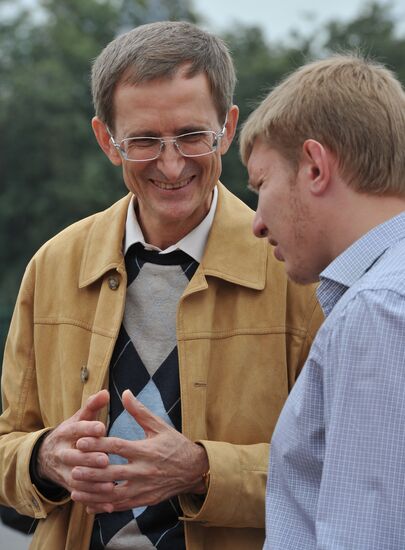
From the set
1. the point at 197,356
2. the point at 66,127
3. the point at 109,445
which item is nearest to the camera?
the point at 109,445

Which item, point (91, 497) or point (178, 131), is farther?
point (178, 131)

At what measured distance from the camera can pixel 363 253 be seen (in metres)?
2.39

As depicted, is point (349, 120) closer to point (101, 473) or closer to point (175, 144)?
point (175, 144)

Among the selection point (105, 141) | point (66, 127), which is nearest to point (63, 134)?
point (66, 127)

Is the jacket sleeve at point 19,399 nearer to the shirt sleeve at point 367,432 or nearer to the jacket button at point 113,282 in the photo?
the jacket button at point 113,282

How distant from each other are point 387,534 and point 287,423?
0.40m

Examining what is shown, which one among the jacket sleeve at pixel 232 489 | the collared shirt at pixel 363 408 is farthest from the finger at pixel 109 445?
the collared shirt at pixel 363 408

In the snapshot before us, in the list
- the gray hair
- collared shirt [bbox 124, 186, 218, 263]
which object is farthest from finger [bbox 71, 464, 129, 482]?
the gray hair

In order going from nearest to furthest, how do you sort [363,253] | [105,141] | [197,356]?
[363,253]
[197,356]
[105,141]

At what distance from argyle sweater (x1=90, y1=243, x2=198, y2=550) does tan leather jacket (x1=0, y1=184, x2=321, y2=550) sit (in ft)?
0.18

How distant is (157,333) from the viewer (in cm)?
331

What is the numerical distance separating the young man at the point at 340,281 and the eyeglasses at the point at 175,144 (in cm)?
51

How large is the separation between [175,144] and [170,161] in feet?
0.18

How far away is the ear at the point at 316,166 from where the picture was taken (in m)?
2.45
